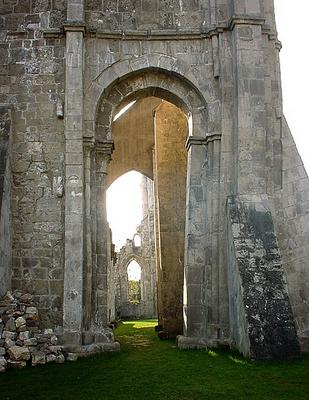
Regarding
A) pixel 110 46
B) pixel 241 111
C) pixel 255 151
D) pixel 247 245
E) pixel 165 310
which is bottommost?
pixel 165 310

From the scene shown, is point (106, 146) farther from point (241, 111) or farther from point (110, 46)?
point (241, 111)

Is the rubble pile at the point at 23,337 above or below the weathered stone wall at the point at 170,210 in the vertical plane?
below

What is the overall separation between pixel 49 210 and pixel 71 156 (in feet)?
3.40

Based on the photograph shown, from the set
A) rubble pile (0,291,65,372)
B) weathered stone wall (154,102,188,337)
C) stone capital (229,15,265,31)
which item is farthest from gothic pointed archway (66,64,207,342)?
weathered stone wall (154,102,188,337)

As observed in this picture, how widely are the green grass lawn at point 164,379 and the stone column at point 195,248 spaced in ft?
2.33

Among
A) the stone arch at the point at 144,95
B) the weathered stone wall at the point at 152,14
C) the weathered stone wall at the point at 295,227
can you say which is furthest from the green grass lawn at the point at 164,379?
the weathered stone wall at the point at 152,14

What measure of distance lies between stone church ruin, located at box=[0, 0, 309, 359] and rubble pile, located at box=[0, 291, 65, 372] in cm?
22

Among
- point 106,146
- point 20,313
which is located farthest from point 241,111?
point 20,313

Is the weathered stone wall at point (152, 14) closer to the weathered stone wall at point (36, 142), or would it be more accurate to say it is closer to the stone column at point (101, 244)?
the weathered stone wall at point (36, 142)

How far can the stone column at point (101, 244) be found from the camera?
8.22m

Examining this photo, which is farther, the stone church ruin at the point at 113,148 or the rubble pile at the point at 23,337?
the stone church ruin at the point at 113,148

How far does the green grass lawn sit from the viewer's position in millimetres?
5121

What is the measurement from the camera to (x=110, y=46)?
9141 millimetres

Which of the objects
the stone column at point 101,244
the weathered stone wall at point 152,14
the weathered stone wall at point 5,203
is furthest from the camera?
the weathered stone wall at point 152,14
